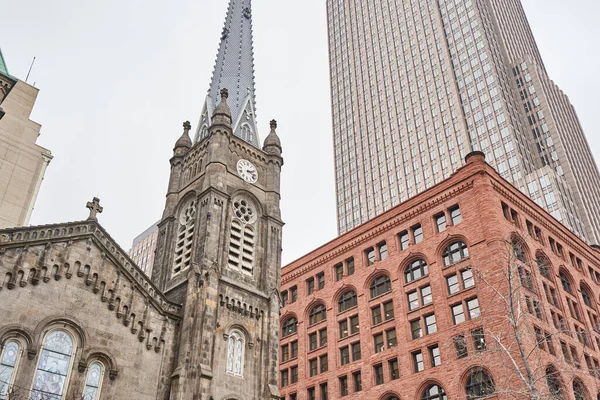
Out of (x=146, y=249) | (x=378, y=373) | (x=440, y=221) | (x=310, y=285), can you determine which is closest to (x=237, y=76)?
(x=440, y=221)

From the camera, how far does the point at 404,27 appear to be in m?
119

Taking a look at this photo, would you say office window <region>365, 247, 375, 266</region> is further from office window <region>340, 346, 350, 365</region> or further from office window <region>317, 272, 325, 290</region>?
office window <region>340, 346, 350, 365</region>

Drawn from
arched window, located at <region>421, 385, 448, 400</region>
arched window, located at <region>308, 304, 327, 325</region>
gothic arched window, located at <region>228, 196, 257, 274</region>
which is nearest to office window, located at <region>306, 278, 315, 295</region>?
arched window, located at <region>308, 304, 327, 325</region>

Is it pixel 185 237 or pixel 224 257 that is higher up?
pixel 185 237

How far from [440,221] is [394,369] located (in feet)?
41.5

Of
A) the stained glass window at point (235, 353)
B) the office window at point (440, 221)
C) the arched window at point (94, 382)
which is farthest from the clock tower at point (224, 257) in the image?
the office window at point (440, 221)

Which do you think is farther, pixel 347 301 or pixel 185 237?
pixel 347 301

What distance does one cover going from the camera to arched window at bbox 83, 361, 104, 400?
25.2m

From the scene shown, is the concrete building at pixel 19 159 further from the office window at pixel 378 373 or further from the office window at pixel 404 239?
the office window at pixel 404 239

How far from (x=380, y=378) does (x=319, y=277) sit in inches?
518

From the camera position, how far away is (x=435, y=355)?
41.9 m

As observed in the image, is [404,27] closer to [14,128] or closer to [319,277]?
[319,277]

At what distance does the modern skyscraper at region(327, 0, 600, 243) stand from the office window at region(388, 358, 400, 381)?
51.0 metres

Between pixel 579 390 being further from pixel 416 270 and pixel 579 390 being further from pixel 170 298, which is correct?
pixel 170 298
